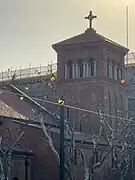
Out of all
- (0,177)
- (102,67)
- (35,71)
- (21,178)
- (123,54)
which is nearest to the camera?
(0,177)

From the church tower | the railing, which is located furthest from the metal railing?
the church tower

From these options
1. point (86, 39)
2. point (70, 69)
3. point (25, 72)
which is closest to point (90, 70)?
point (70, 69)

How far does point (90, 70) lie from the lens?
49812 mm

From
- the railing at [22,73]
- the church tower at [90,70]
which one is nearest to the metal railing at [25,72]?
the railing at [22,73]

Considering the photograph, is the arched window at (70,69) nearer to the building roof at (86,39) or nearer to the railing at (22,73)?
the building roof at (86,39)

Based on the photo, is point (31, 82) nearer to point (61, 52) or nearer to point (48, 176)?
point (61, 52)

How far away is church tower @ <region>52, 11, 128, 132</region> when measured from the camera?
161 feet

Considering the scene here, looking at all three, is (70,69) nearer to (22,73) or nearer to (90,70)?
(90,70)

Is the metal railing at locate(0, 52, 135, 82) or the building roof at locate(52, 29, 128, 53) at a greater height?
the building roof at locate(52, 29, 128, 53)

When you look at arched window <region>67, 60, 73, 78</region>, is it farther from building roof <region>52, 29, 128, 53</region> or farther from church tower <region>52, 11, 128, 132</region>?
building roof <region>52, 29, 128, 53</region>

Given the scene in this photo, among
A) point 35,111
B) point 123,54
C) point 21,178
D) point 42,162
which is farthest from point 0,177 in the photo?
point 123,54

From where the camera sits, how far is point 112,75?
51.3 meters

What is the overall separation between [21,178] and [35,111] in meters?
7.35

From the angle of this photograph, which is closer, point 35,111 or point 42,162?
point 42,162
